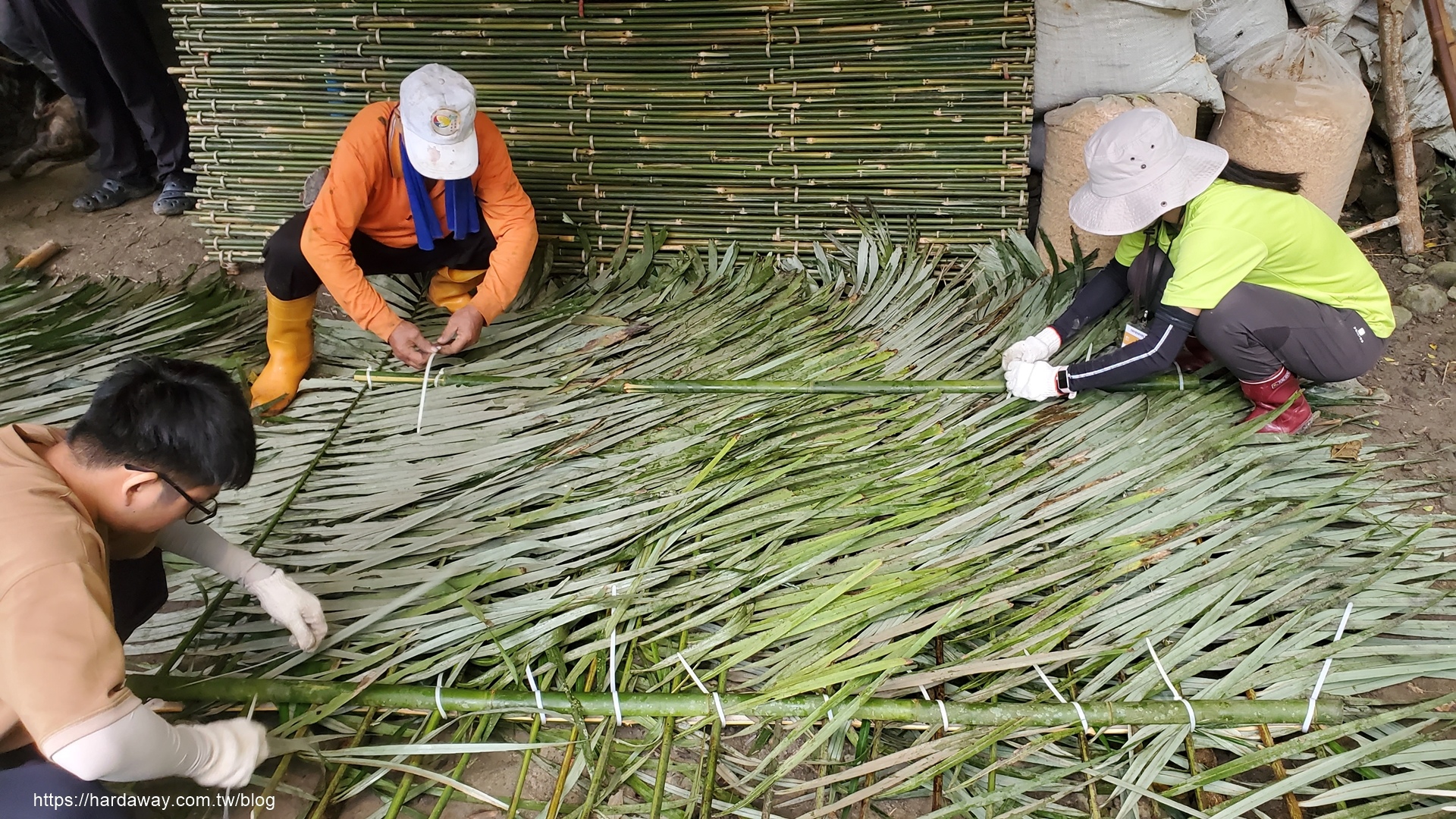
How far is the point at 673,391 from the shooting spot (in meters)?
2.24

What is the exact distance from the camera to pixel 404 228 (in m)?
2.48

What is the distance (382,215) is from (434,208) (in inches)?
5.9

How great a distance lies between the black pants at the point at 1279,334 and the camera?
6.48 ft

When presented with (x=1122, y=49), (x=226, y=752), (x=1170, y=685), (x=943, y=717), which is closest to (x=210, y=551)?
(x=226, y=752)

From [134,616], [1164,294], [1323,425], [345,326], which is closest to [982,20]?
[1164,294]

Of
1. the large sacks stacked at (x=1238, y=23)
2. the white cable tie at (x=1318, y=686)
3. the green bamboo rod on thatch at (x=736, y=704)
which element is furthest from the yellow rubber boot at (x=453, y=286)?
the large sacks stacked at (x=1238, y=23)

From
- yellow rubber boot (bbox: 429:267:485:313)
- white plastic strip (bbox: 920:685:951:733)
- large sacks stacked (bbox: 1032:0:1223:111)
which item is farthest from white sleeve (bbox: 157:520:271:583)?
large sacks stacked (bbox: 1032:0:1223:111)

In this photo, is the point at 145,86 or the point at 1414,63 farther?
the point at 145,86

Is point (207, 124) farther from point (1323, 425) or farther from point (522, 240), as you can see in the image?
point (1323, 425)

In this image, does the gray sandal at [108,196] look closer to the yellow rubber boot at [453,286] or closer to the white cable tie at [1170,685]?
the yellow rubber boot at [453,286]

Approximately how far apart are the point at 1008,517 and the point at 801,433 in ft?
1.70

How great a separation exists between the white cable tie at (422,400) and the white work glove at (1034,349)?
1.48 metres

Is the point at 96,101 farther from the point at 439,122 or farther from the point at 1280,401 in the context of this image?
the point at 1280,401

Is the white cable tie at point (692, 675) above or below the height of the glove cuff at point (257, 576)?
below
